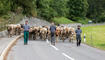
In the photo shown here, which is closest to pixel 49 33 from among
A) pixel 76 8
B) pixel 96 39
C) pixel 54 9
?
pixel 96 39

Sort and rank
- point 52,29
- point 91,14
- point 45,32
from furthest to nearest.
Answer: point 91,14
point 45,32
point 52,29

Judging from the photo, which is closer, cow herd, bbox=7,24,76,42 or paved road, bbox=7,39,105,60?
paved road, bbox=7,39,105,60

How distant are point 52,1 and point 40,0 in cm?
964

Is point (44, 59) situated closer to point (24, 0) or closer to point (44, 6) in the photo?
point (24, 0)

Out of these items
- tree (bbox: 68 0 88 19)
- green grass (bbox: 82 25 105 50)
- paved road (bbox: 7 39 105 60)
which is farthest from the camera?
tree (bbox: 68 0 88 19)

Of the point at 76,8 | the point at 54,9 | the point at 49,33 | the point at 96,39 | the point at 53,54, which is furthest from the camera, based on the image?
the point at 76,8

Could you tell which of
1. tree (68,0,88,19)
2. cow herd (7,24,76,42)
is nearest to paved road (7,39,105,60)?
cow herd (7,24,76,42)

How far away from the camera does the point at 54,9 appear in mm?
85000

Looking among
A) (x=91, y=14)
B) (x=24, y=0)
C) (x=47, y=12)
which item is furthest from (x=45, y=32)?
(x=91, y=14)

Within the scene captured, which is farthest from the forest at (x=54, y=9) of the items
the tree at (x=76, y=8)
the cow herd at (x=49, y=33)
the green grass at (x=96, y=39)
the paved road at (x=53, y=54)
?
the paved road at (x=53, y=54)

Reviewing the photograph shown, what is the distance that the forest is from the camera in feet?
155

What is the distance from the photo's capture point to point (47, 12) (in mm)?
77938

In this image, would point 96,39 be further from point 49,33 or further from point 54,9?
point 54,9

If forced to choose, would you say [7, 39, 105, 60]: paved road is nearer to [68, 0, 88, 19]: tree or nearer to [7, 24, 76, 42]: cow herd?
[7, 24, 76, 42]: cow herd
